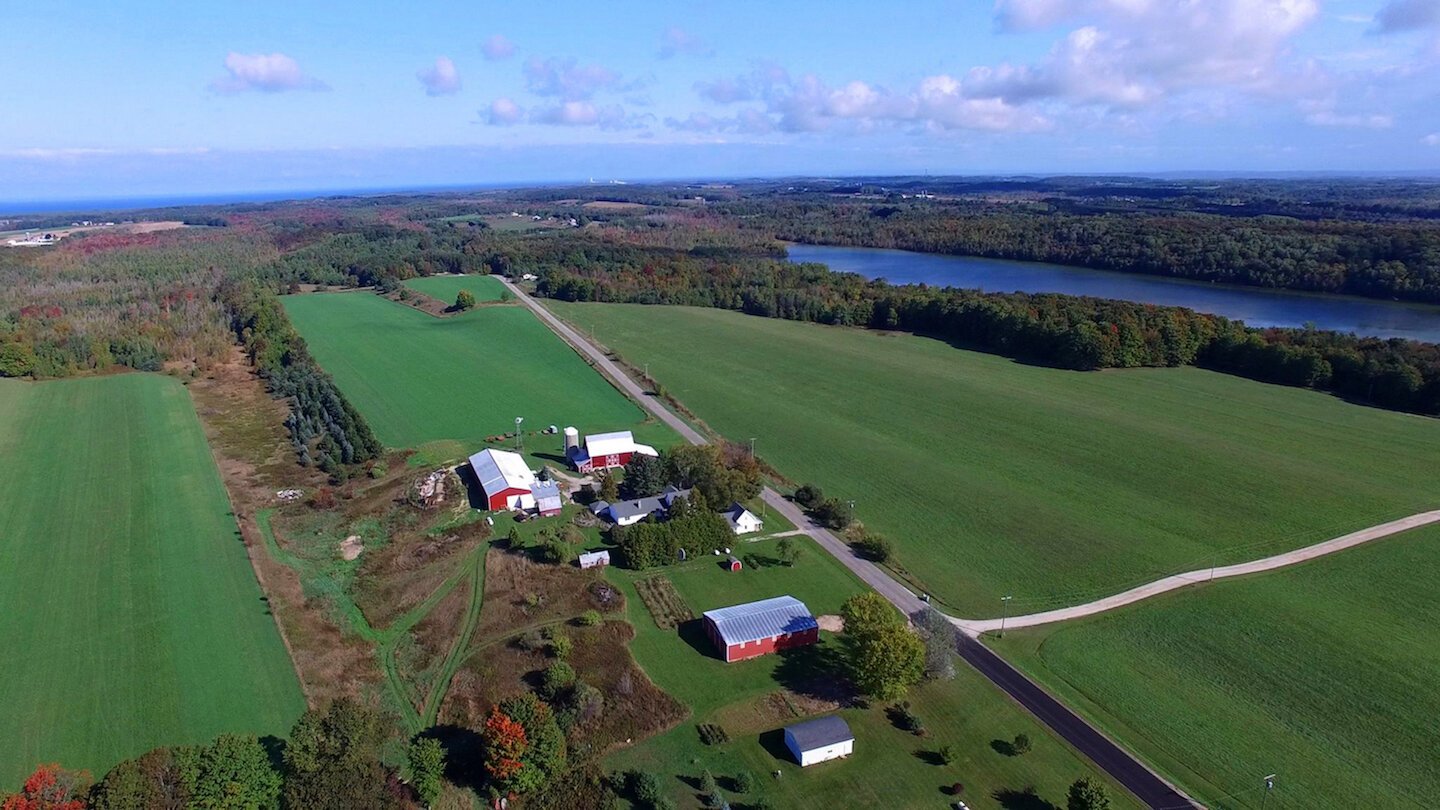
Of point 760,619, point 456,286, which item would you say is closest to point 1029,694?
point 760,619

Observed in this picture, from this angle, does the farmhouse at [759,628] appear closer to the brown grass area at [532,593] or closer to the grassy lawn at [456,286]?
the brown grass area at [532,593]

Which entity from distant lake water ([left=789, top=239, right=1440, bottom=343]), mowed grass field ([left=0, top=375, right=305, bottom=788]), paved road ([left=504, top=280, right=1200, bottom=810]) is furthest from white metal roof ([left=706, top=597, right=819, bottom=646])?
distant lake water ([left=789, top=239, right=1440, bottom=343])

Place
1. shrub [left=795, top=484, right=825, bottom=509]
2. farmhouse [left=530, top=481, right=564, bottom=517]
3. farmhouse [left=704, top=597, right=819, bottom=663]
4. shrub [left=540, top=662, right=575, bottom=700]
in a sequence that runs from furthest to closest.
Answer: shrub [left=795, top=484, right=825, bottom=509], farmhouse [left=530, top=481, right=564, bottom=517], farmhouse [left=704, top=597, right=819, bottom=663], shrub [left=540, top=662, right=575, bottom=700]

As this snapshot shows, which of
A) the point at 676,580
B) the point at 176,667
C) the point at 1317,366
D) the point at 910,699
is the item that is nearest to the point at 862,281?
the point at 1317,366

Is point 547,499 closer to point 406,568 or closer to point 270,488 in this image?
point 406,568

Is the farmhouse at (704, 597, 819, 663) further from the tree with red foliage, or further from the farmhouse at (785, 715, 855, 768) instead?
the tree with red foliage

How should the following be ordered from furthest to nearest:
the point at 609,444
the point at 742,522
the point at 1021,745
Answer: the point at 609,444 → the point at 742,522 → the point at 1021,745
